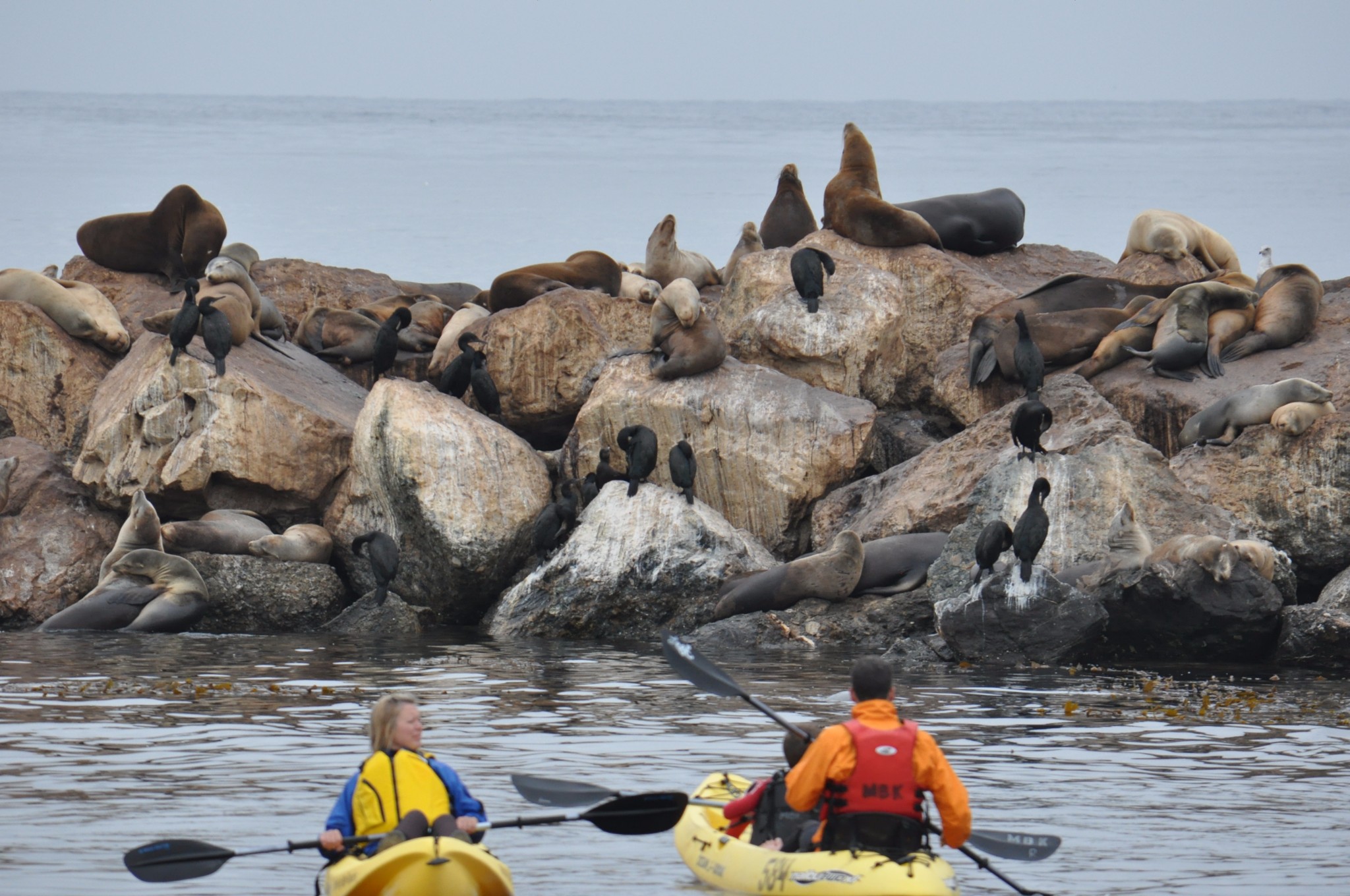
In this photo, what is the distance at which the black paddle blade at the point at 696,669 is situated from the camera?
7301 millimetres

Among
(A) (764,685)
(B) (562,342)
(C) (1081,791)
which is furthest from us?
(B) (562,342)

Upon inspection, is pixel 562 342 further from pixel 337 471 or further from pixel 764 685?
pixel 764 685

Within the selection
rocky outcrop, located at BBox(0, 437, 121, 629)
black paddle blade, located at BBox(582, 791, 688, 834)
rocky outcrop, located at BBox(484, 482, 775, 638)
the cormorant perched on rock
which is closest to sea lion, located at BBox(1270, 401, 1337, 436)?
the cormorant perched on rock

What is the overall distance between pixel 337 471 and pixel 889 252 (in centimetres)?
648

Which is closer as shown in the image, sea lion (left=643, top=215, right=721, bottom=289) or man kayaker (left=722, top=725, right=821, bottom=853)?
man kayaker (left=722, top=725, right=821, bottom=853)

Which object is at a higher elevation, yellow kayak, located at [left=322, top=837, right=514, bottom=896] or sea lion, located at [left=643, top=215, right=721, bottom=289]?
sea lion, located at [left=643, top=215, right=721, bottom=289]

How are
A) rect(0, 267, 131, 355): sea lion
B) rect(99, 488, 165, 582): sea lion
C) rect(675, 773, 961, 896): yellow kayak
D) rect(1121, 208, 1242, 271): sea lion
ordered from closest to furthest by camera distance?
rect(675, 773, 961, 896): yellow kayak < rect(99, 488, 165, 582): sea lion < rect(0, 267, 131, 355): sea lion < rect(1121, 208, 1242, 271): sea lion

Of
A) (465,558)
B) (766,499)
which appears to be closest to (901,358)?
(766,499)

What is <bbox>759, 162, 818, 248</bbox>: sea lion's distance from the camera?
22703 millimetres

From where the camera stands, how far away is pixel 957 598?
12.8m

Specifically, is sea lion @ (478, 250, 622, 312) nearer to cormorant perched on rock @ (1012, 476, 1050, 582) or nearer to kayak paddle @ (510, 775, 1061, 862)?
cormorant perched on rock @ (1012, 476, 1050, 582)

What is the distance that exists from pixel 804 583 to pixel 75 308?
8705mm

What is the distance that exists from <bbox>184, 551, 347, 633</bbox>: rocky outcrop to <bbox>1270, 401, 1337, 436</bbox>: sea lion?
854cm

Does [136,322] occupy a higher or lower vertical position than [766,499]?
higher
